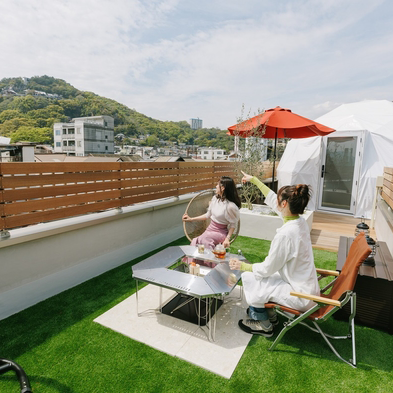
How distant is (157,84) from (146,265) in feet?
129

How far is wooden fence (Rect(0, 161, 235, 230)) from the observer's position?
3.05 metres

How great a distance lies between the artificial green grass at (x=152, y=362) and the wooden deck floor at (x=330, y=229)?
2963 mm

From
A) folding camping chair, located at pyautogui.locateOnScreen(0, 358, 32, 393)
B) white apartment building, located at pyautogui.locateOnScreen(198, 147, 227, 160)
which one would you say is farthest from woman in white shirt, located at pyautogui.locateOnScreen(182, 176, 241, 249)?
white apartment building, located at pyautogui.locateOnScreen(198, 147, 227, 160)

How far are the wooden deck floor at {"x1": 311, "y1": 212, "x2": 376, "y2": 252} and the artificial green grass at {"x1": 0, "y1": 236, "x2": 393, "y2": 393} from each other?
2963mm

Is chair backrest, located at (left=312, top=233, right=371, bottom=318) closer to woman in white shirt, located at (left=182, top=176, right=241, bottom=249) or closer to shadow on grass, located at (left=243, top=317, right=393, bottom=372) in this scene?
shadow on grass, located at (left=243, top=317, right=393, bottom=372)

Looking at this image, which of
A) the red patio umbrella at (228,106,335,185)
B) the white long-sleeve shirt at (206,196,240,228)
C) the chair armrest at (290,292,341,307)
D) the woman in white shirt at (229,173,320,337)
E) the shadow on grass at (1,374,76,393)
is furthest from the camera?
the red patio umbrella at (228,106,335,185)

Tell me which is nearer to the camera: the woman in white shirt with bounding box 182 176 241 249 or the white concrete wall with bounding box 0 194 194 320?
the white concrete wall with bounding box 0 194 194 320

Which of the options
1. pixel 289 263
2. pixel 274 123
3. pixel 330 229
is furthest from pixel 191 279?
pixel 330 229

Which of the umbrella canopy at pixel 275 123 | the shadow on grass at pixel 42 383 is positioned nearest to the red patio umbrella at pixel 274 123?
the umbrella canopy at pixel 275 123

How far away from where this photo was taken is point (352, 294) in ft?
7.80

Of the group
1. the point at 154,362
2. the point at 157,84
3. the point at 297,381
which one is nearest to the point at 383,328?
the point at 297,381

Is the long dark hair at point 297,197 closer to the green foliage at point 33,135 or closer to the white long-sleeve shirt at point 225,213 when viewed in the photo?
the white long-sleeve shirt at point 225,213

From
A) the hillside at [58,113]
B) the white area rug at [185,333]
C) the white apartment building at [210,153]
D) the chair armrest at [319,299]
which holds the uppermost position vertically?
the hillside at [58,113]

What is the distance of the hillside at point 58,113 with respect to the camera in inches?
3730
